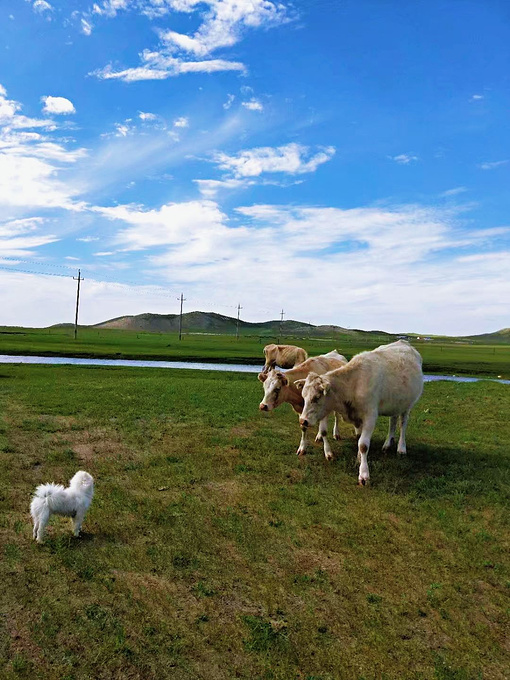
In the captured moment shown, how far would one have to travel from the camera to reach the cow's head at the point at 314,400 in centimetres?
1112

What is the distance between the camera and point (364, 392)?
11.4 meters

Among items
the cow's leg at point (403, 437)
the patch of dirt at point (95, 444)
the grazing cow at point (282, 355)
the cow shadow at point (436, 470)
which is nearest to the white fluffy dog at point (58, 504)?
the patch of dirt at point (95, 444)

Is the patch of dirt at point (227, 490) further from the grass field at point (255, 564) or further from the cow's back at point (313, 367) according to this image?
the cow's back at point (313, 367)

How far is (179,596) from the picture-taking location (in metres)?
6.42

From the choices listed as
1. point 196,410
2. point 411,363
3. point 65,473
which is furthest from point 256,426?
point 65,473

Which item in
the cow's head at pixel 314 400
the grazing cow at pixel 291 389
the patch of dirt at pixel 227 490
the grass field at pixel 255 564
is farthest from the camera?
the grazing cow at pixel 291 389

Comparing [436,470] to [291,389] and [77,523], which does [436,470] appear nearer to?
[291,389]

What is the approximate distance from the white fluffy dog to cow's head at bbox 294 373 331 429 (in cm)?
507

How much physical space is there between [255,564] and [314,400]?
15.1 feet

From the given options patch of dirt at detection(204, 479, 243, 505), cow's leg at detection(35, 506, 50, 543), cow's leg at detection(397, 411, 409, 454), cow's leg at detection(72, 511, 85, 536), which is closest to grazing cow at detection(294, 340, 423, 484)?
cow's leg at detection(397, 411, 409, 454)

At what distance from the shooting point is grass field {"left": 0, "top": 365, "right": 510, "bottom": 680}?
5.41 meters

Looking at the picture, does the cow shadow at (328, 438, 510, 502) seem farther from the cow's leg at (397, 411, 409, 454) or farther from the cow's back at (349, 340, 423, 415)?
the cow's back at (349, 340, 423, 415)

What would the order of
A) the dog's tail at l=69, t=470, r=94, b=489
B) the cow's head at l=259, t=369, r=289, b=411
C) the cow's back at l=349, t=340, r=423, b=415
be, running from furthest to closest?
1. the cow's head at l=259, t=369, r=289, b=411
2. the cow's back at l=349, t=340, r=423, b=415
3. the dog's tail at l=69, t=470, r=94, b=489

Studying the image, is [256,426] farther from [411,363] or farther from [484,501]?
[484,501]
